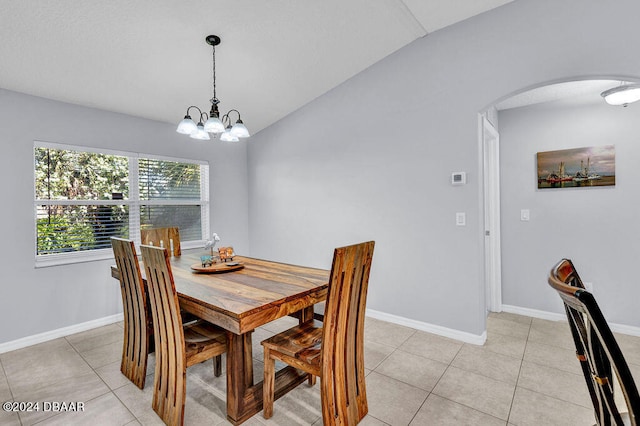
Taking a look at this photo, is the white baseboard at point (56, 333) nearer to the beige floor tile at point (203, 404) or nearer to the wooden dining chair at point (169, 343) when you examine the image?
the beige floor tile at point (203, 404)

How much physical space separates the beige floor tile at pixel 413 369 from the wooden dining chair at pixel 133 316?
1.68 metres

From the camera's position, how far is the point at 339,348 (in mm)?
1595

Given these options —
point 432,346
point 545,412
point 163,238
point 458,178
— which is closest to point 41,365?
point 163,238

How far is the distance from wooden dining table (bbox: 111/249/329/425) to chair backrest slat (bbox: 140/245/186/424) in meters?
0.11

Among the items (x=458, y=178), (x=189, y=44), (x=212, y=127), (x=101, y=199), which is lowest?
(x=101, y=199)

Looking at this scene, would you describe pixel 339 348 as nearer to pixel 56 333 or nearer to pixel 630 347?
pixel 630 347

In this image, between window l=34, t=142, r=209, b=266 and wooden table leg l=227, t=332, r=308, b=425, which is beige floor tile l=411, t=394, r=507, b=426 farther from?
window l=34, t=142, r=209, b=266

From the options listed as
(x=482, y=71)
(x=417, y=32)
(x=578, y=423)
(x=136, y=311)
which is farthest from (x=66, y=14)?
(x=578, y=423)

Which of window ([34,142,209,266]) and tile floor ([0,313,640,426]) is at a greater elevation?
window ([34,142,209,266])

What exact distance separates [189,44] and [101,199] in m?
1.99

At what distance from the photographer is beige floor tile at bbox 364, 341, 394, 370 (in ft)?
7.96

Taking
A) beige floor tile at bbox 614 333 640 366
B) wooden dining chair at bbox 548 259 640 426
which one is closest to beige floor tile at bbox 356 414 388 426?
wooden dining chair at bbox 548 259 640 426

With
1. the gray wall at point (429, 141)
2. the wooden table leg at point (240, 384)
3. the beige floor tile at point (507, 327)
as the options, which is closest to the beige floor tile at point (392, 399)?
the wooden table leg at point (240, 384)

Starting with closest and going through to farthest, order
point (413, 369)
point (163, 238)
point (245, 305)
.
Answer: point (245, 305), point (413, 369), point (163, 238)
